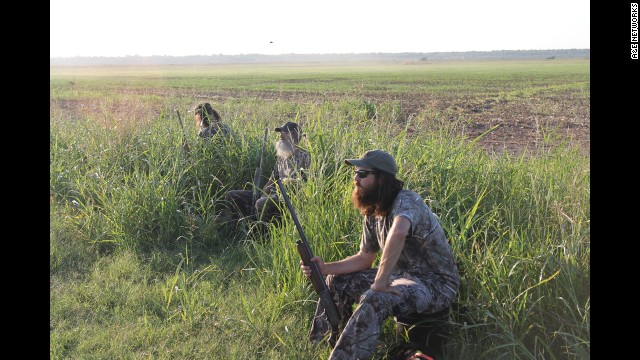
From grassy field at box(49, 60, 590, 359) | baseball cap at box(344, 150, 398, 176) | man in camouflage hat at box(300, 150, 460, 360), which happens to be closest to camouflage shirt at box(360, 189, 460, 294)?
man in camouflage hat at box(300, 150, 460, 360)

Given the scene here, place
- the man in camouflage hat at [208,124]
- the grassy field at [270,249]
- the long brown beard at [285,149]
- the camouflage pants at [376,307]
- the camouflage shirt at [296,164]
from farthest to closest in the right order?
the man in camouflage hat at [208,124] < the long brown beard at [285,149] < the camouflage shirt at [296,164] < the grassy field at [270,249] < the camouflage pants at [376,307]

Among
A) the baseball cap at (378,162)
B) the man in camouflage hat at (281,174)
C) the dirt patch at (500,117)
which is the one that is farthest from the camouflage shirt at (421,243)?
the dirt patch at (500,117)

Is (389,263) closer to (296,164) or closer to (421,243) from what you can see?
(421,243)

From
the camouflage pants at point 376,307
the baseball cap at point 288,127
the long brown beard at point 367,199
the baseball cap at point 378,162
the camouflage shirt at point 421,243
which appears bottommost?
the camouflage pants at point 376,307

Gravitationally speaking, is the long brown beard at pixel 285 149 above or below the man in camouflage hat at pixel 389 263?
above

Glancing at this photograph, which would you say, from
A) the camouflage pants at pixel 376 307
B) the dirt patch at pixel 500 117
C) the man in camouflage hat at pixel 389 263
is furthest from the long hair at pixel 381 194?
the dirt patch at pixel 500 117

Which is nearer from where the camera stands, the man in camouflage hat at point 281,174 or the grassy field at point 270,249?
the grassy field at point 270,249

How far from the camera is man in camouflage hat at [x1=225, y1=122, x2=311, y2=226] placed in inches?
224

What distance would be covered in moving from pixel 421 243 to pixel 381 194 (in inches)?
14.4

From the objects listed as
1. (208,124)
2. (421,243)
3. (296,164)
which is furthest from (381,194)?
(208,124)

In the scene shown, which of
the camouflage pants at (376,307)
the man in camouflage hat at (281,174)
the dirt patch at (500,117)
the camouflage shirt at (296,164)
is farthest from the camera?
the dirt patch at (500,117)

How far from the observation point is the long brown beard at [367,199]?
3.40m

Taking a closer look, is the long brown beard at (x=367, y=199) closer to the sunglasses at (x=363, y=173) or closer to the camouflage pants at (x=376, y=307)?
the sunglasses at (x=363, y=173)

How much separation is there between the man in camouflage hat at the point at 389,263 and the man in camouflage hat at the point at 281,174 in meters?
2.09
